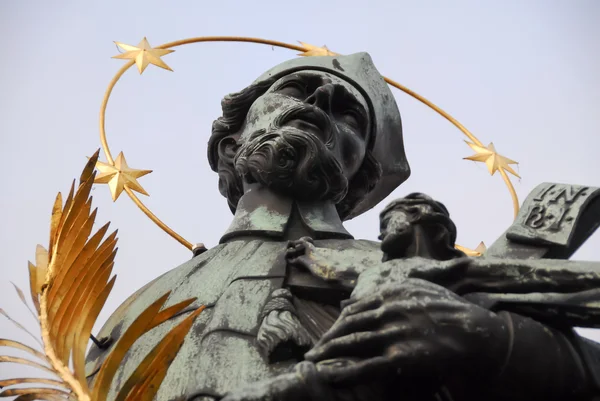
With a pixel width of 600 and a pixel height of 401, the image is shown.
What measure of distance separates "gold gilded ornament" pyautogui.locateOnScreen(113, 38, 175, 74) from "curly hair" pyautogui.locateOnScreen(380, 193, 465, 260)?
4488 mm

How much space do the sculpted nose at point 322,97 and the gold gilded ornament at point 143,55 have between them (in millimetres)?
3155

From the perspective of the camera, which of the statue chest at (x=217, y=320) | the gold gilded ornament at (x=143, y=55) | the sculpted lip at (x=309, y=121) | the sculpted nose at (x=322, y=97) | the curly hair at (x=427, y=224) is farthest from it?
the gold gilded ornament at (x=143, y=55)

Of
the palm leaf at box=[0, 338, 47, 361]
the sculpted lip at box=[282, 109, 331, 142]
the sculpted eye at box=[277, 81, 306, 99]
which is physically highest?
the sculpted eye at box=[277, 81, 306, 99]

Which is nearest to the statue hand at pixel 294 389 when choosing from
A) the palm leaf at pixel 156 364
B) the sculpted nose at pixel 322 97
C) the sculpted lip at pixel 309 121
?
the palm leaf at pixel 156 364

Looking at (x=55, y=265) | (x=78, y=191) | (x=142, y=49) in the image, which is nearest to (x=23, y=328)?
(x=55, y=265)

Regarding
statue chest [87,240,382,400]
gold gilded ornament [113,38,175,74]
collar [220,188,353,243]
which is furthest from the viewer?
gold gilded ornament [113,38,175,74]

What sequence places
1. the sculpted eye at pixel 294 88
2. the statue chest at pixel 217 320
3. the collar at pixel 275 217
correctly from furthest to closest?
the sculpted eye at pixel 294 88
the collar at pixel 275 217
the statue chest at pixel 217 320

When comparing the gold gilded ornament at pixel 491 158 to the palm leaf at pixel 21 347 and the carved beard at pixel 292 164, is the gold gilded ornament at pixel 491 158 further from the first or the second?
the palm leaf at pixel 21 347

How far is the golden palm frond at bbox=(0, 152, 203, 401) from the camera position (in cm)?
359

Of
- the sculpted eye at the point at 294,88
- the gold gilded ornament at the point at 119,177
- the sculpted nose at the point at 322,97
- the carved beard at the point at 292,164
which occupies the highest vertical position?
the gold gilded ornament at the point at 119,177

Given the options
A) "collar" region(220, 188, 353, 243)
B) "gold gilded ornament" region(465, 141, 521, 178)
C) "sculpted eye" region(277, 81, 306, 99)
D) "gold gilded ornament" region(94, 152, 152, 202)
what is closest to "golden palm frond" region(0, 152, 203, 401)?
"collar" region(220, 188, 353, 243)

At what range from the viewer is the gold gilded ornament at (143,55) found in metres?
7.80

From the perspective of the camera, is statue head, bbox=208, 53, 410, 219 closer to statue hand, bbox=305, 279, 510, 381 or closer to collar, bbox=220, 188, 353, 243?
collar, bbox=220, 188, 353, 243

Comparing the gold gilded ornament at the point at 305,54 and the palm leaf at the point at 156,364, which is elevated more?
the gold gilded ornament at the point at 305,54
